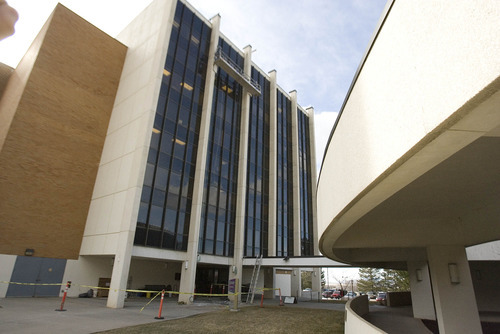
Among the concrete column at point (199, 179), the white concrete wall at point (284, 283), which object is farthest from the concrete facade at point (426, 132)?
the white concrete wall at point (284, 283)

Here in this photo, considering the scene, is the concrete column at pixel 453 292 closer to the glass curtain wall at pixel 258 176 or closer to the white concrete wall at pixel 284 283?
the glass curtain wall at pixel 258 176

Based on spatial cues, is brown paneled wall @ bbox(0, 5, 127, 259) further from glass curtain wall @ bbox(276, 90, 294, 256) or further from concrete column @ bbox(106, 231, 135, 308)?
glass curtain wall @ bbox(276, 90, 294, 256)

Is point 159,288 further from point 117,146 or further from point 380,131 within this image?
point 380,131

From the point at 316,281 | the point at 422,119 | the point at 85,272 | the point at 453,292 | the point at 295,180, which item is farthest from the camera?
the point at 295,180

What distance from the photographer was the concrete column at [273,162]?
33594 millimetres

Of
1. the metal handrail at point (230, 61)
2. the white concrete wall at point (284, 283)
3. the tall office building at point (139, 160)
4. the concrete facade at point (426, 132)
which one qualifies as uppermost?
the metal handrail at point (230, 61)

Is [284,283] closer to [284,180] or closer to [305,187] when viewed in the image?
[284,180]

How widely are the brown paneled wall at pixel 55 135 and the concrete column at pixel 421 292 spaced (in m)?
24.8

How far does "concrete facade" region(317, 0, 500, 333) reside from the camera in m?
2.50

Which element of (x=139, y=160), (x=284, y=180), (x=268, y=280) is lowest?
(x=268, y=280)

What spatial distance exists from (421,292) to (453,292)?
959 cm

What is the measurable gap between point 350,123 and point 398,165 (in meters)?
2.11

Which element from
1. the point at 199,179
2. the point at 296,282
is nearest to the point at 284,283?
the point at 296,282

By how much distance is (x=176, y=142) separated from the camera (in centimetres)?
2541
